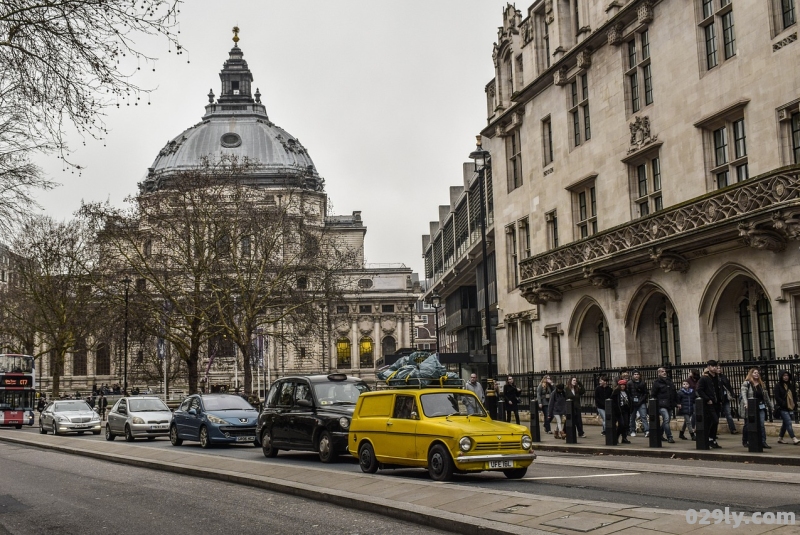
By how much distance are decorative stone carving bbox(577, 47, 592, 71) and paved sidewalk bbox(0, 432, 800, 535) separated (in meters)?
21.3

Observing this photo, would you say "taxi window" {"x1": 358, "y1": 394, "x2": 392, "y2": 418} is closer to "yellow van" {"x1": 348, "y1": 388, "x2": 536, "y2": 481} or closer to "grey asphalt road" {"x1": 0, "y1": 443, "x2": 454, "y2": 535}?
"yellow van" {"x1": 348, "y1": 388, "x2": 536, "y2": 481}

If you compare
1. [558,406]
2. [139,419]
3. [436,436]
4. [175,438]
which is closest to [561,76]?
[558,406]

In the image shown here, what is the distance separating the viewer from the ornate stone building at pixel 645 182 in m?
23.5

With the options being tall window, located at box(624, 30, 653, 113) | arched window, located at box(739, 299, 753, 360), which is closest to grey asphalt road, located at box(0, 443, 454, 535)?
arched window, located at box(739, 299, 753, 360)

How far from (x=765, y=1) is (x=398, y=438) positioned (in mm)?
15867

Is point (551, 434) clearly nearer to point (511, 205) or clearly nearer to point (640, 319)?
point (640, 319)

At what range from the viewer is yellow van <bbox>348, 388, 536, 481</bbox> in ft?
46.8

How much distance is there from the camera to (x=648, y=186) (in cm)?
2994

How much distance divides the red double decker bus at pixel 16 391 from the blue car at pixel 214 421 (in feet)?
89.5

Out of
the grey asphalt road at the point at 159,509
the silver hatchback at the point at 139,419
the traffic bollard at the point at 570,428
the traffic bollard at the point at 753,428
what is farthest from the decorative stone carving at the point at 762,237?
the silver hatchback at the point at 139,419

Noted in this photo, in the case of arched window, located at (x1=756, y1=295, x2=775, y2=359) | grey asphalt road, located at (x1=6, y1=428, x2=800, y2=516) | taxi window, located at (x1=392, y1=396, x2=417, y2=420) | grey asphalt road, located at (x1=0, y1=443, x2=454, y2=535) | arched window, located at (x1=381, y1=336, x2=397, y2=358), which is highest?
arched window, located at (x1=381, y1=336, x2=397, y2=358)

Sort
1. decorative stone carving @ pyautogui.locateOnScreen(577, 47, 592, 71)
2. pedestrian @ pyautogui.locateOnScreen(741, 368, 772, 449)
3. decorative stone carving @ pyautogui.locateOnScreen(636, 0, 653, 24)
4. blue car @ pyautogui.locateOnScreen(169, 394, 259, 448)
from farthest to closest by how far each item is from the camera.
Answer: decorative stone carving @ pyautogui.locateOnScreen(577, 47, 592, 71), decorative stone carving @ pyautogui.locateOnScreen(636, 0, 653, 24), blue car @ pyautogui.locateOnScreen(169, 394, 259, 448), pedestrian @ pyautogui.locateOnScreen(741, 368, 772, 449)

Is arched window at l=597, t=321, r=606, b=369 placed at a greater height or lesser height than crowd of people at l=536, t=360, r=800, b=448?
greater

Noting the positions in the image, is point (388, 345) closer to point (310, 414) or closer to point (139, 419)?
point (139, 419)
